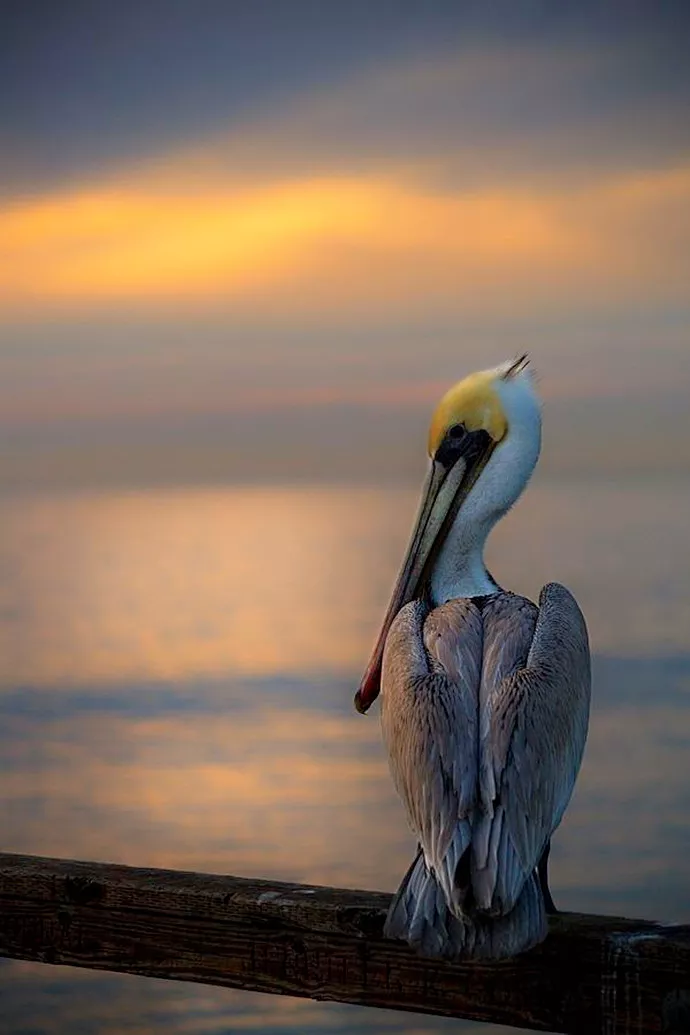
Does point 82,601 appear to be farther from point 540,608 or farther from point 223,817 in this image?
point 540,608

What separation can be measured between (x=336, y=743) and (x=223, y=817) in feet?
6.82

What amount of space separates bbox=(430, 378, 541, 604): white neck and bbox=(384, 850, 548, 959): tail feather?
137cm

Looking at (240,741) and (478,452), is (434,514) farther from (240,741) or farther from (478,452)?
(240,741)

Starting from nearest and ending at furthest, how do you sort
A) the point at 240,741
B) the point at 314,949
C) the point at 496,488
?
the point at 314,949 < the point at 496,488 < the point at 240,741

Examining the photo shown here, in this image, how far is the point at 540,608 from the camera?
3.38 m

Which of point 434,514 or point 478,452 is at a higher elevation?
point 478,452

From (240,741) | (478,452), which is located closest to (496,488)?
(478,452)

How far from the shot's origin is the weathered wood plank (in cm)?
244

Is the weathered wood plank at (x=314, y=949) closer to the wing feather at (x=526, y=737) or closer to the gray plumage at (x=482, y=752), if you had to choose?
the gray plumage at (x=482, y=752)

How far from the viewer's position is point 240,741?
439 inches

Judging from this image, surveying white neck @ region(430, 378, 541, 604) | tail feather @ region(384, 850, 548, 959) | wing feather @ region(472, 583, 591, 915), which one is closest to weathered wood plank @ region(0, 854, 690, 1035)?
tail feather @ region(384, 850, 548, 959)

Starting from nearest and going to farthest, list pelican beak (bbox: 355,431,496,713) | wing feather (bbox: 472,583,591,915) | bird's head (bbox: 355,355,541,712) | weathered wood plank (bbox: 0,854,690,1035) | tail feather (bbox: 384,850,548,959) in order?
weathered wood plank (bbox: 0,854,690,1035)
tail feather (bbox: 384,850,548,959)
wing feather (bbox: 472,583,591,915)
pelican beak (bbox: 355,431,496,713)
bird's head (bbox: 355,355,541,712)

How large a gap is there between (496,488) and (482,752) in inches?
46.2

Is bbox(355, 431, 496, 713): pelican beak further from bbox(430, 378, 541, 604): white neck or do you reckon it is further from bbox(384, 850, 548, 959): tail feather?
bbox(384, 850, 548, 959): tail feather
